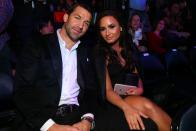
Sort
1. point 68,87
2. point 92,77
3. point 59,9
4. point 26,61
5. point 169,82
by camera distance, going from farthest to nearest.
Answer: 1. point 59,9
2. point 169,82
3. point 92,77
4. point 68,87
5. point 26,61

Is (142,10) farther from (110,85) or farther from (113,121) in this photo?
(113,121)

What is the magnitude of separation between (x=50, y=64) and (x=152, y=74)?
2386mm

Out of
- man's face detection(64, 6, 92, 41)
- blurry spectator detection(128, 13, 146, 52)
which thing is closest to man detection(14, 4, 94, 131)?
man's face detection(64, 6, 92, 41)

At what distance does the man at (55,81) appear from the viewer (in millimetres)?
2246

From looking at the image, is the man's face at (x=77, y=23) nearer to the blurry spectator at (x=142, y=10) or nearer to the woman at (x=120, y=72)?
the woman at (x=120, y=72)

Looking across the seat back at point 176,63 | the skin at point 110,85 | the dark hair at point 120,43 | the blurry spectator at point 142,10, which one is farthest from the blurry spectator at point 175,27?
the skin at point 110,85

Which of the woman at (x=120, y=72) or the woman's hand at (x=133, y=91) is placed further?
the woman's hand at (x=133, y=91)

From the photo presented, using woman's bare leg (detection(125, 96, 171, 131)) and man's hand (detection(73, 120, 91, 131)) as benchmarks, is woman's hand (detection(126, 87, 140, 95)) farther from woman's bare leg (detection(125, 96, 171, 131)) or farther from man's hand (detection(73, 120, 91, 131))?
man's hand (detection(73, 120, 91, 131))

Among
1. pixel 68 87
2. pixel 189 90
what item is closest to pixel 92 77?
pixel 68 87

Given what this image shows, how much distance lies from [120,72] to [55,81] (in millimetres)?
697

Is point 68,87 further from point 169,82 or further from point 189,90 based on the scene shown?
Result: point 189,90

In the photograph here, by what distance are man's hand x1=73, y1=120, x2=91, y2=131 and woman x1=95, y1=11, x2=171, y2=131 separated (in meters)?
0.26

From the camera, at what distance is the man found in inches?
88.4

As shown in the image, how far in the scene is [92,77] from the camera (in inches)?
102
